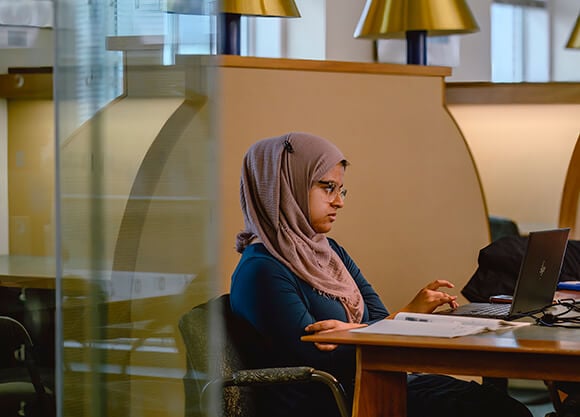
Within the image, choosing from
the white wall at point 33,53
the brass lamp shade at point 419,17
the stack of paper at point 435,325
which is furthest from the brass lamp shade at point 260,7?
the white wall at point 33,53

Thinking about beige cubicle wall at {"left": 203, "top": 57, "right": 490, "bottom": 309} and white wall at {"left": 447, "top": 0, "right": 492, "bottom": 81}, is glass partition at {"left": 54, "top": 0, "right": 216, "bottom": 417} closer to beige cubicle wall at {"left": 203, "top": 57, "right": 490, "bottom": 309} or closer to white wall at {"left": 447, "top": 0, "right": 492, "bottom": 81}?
beige cubicle wall at {"left": 203, "top": 57, "right": 490, "bottom": 309}

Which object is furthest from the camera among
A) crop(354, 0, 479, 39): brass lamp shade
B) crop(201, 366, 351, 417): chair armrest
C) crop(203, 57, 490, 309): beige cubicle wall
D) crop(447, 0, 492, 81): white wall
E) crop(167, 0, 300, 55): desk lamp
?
crop(447, 0, 492, 81): white wall

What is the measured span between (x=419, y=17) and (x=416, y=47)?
5.1 inches

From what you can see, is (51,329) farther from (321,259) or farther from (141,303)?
(321,259)

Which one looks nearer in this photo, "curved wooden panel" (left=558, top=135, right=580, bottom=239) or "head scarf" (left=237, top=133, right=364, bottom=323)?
"head scarf" (left=237, top=133, right=364, bottom=323)

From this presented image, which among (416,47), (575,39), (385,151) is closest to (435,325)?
(385,151)

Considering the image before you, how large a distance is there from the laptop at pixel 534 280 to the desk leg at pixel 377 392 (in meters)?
0.36

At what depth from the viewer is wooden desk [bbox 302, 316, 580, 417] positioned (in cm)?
219

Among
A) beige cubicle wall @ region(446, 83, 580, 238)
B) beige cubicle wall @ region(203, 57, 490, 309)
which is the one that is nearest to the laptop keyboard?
beige cubicle wall @ region(203, 57, 490, 309)

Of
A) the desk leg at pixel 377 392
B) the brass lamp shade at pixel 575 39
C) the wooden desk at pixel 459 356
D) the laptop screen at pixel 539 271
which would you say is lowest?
the desk leg at pixel 377 392

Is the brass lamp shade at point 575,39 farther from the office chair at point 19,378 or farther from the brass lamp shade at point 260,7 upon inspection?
the office chair at point 19,378

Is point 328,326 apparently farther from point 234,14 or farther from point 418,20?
point 418,20

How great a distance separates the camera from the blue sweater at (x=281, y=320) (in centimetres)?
261

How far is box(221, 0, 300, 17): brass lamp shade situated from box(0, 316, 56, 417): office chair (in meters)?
2.74
